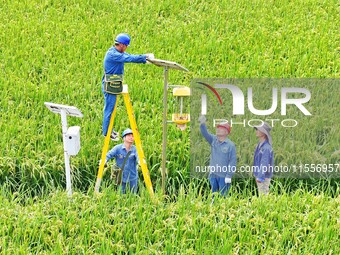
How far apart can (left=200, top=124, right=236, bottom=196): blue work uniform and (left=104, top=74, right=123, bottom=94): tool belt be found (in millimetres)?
724

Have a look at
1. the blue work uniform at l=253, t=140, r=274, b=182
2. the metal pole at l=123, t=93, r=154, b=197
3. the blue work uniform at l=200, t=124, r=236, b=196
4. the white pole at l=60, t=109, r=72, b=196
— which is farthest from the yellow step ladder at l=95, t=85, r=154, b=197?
the blue work uniform at l=253, t=140, r=274, b=182

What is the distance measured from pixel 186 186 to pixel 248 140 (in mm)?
859

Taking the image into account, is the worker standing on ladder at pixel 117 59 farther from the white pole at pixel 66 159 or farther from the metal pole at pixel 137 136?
the white pole at pixel 66 159

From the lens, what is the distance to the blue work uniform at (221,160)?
5.12 meters

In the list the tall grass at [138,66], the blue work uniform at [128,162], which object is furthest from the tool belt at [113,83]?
the tall grass at [138,66]

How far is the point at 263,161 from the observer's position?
516cm

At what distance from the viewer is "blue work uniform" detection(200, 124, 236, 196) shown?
16.8 feet

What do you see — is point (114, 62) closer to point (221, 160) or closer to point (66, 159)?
point (66, 159)

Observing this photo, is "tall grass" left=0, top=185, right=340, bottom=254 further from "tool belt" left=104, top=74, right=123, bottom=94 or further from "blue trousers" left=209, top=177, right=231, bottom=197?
"tool belt" left=104, top=74, right=123, bottom=94

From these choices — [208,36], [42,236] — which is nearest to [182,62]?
[208,36]

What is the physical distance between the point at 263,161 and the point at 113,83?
1329 mm

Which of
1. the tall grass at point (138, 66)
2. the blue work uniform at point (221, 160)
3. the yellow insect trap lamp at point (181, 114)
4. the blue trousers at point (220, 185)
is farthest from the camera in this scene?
the tall grass at point (138, 66)

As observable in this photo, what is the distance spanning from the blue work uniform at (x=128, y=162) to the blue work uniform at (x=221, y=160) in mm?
581

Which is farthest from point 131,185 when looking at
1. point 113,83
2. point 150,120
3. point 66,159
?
point 150,120
